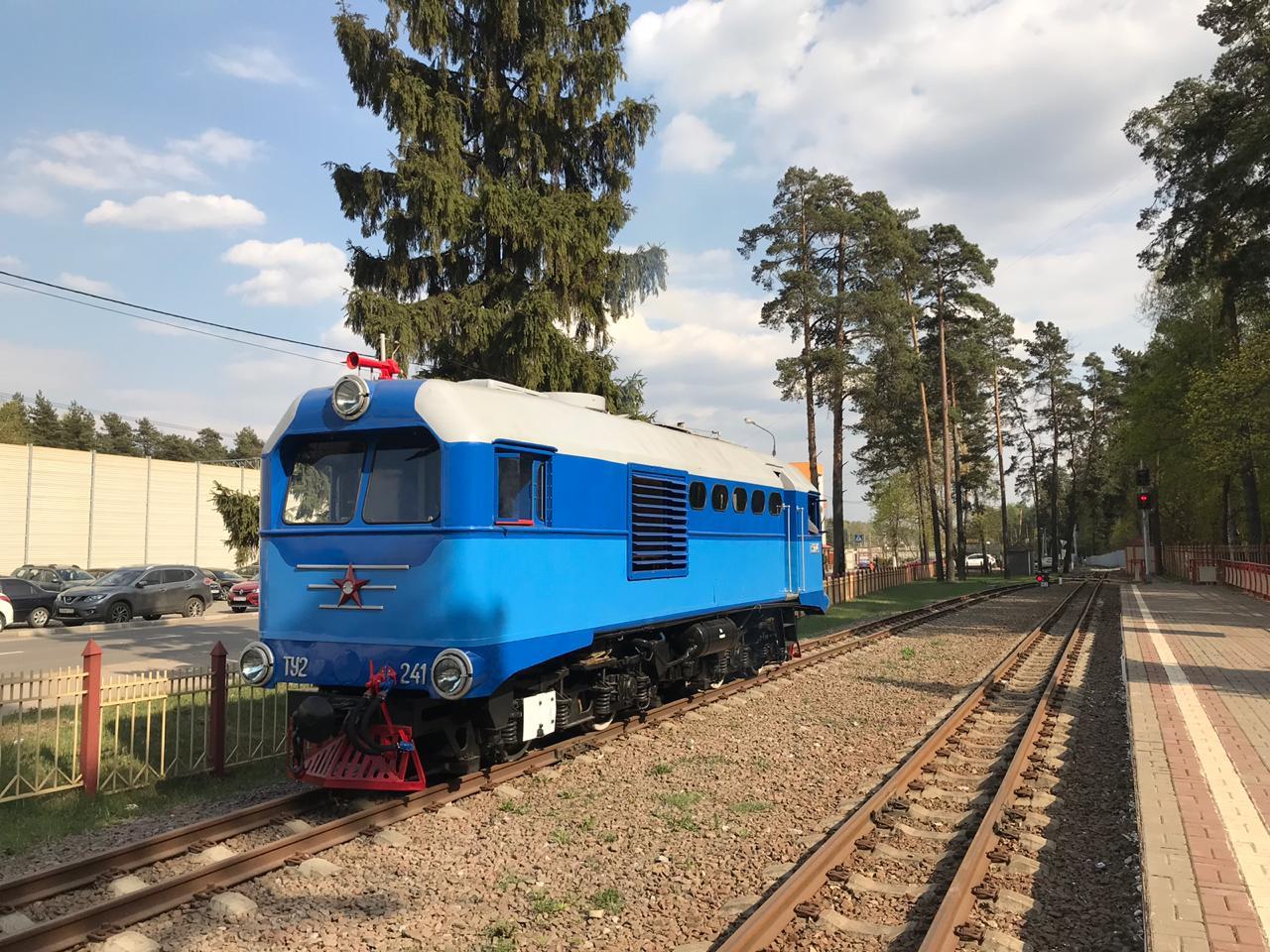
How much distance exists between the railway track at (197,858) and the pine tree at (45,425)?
8710 cm

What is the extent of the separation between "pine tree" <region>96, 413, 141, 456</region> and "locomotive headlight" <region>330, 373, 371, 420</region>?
319ft

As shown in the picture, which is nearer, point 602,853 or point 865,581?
point 602,853

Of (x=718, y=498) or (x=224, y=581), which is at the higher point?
(x=718, y=498)

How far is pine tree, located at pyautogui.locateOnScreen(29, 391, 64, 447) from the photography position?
80.1 meters

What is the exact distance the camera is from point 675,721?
32.2 feet

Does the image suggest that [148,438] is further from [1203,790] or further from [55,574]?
[1203,790]

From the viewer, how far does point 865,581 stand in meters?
33.5

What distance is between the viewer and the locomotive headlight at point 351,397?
6.86 m

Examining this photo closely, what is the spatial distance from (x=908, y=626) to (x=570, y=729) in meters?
13.3

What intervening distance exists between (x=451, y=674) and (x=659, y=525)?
134 inches

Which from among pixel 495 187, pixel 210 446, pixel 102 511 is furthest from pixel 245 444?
pixel 495 187

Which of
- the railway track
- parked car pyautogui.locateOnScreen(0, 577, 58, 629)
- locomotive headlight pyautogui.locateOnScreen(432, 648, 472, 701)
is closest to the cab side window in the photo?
locomotive headlight pyautogui.locateOnScreen(432, 648, 472, 701)

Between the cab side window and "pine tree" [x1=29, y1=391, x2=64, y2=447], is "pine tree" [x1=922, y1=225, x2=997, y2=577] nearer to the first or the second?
the cab side window

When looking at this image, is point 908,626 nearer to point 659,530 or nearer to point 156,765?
point 659,530
